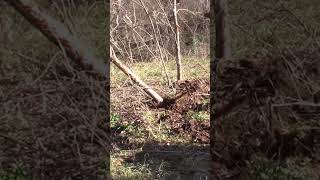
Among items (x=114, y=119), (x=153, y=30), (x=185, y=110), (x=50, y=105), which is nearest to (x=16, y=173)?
(x=50, y=105)

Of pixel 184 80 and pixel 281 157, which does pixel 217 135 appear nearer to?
pixel 281 157

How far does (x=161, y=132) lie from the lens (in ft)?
23.4

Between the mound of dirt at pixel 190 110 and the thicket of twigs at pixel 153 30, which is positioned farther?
the thicket of twigs at pixel 153 30

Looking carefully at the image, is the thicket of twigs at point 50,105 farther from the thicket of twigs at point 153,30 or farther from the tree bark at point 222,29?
the thicket of twigs at point 153,30

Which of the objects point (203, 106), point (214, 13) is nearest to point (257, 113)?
point (214, 13)

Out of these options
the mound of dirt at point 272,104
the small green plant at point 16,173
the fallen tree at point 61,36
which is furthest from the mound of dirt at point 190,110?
the small green plant at point 16,173

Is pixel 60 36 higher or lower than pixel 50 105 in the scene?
higher

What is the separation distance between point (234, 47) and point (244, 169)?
98 centimetres

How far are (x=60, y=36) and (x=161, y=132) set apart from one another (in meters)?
3.09

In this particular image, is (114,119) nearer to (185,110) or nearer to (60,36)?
(185,110)

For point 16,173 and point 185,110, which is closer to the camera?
point 16,173

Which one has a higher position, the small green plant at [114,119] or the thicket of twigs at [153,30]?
the thicket of twigs at [153,30]

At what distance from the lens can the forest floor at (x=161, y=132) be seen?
5492mm

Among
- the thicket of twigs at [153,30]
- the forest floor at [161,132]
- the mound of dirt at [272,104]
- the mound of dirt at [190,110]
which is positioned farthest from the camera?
the thicket of twigs at [153,30]
